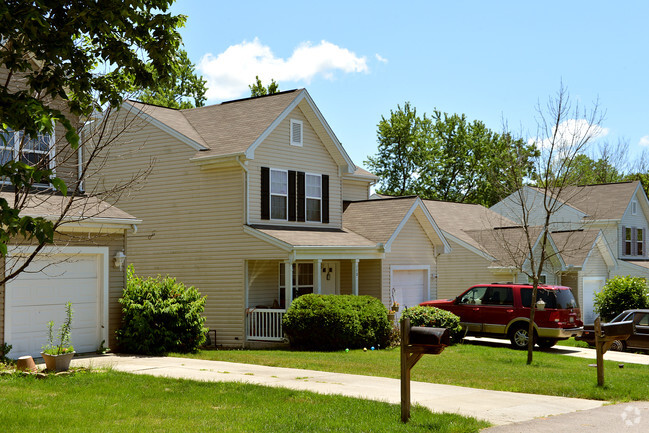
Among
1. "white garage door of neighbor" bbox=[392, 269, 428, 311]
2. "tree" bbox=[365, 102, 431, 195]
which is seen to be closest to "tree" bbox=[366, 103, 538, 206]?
"tree" bbox=[365, 102, 431, 195]

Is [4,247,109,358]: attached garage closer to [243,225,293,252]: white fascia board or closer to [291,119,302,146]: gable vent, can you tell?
[243,225,293,252]: white fascia board

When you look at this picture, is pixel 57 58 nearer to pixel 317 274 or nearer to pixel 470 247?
pixel 317 274

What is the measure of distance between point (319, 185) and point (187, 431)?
17186 millimetres

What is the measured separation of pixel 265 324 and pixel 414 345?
42.5ft

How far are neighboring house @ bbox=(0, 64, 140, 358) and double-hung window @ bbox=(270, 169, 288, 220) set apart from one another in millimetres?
6747

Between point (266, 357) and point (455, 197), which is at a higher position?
point (455, 197)

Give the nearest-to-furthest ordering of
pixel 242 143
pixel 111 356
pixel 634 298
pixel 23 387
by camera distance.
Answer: pixel 23 387, pixel 111 356, pixel 242 143, pixel 634 298

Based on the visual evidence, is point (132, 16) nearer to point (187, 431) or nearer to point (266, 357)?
point (187, 431)

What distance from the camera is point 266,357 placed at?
684 inches

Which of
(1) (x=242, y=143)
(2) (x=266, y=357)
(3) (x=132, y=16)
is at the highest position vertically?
(1) (x=242, y=143)

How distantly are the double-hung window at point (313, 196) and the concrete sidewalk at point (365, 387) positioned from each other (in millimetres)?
9726

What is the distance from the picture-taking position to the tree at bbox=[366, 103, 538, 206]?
6003cm

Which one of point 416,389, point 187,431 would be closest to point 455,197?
point 416,389

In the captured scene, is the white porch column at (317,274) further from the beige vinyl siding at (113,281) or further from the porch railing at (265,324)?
the beige vinyl siding at (113,281)
